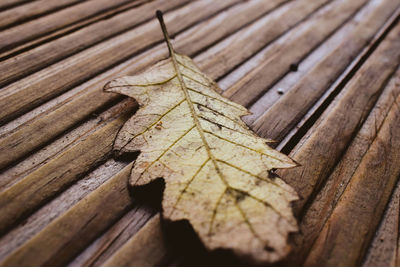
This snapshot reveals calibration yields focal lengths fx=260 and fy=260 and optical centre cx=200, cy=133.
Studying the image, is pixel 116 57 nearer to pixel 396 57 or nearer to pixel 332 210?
pixel 332 210

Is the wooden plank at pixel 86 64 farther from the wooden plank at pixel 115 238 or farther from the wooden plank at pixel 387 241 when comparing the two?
the wooden plank at pixel 387 241

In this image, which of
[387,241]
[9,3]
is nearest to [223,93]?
[387,241]

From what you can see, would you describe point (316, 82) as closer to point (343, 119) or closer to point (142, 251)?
point (343, 119)

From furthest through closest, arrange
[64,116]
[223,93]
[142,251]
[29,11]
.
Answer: [29,11] → [223,93] → [64,116] → [142,251]

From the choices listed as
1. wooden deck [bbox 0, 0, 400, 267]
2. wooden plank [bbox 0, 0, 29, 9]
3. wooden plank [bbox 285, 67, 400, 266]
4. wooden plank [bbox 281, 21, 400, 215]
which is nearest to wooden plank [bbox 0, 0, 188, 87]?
wooden deck [bbox 0, 0, 400, 267]

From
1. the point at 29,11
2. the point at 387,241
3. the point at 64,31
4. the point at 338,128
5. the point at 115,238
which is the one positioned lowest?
the point at 387,241

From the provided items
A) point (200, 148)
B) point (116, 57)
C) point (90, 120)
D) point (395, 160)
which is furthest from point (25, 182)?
point (395, 160)

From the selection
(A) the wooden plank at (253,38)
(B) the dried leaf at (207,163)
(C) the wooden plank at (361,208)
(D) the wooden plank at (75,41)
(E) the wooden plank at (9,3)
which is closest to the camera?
(B) the dried leaf at (207,163)

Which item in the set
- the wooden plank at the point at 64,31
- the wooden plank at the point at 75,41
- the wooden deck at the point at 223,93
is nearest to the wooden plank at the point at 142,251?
the wooden deck at the point at 223,93
